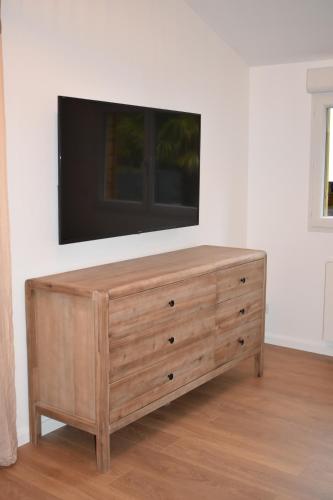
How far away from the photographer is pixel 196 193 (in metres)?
3.81

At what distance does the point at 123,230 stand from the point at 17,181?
695 mm

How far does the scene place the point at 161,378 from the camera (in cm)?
294

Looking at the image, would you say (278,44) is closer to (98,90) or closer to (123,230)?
(98,90)

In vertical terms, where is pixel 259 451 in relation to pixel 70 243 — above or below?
below

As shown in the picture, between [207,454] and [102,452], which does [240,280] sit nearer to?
[207,454]

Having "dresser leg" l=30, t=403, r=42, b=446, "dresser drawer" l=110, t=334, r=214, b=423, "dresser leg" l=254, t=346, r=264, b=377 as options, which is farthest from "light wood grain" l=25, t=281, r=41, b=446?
"dresser leg" l=254, t=346, r=264, b=377

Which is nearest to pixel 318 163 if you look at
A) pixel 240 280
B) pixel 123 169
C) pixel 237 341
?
pixel 240 280

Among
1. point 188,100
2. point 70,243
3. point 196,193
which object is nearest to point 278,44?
point 188,100

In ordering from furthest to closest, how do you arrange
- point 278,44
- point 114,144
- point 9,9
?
point 278,44 → point 114,144 → point 9,9

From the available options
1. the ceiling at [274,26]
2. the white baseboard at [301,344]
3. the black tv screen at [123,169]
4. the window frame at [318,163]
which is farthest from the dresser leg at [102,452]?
→ the ceiling at [274,26]

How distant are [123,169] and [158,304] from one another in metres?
0.80

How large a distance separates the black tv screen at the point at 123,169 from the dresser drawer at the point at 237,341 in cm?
74

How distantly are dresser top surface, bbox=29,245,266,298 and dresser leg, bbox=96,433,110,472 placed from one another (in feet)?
2.11

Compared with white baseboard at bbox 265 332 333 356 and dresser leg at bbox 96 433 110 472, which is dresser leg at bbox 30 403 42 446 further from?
white baseboard at bbox 265 332 333 356
